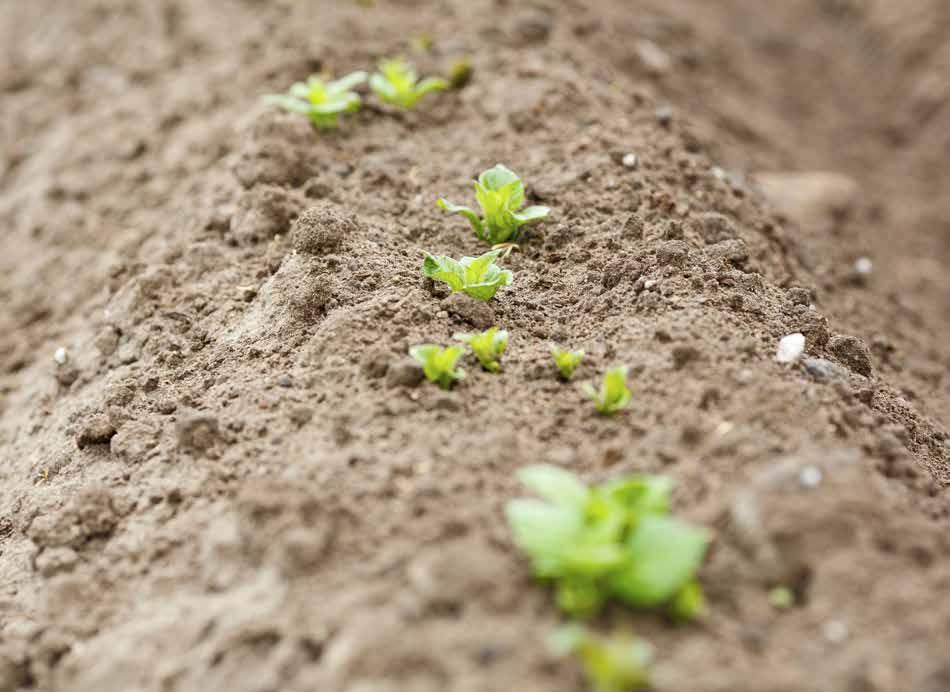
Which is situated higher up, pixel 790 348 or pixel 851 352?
pixel 790 348

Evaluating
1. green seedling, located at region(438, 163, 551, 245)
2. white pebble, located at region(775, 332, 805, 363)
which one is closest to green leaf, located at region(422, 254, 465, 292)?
green seedling, located at region(438, 163, 551, 245)

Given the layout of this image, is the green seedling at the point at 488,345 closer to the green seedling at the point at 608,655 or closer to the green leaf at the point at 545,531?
the green leaf at the point at 545,531

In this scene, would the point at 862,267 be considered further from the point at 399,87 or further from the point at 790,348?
the point at 399,87

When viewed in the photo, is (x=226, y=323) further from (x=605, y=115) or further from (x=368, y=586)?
(x=605, y=115)

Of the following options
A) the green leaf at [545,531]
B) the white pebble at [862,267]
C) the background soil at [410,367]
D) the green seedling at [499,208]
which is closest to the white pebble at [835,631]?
the background soil at [410,367]

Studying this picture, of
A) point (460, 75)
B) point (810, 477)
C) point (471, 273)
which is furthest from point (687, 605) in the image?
point (460, 75)

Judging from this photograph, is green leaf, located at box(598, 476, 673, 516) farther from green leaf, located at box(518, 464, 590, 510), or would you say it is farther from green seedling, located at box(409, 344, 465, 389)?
green seedling, located at box(409, 344, 465, 389)
